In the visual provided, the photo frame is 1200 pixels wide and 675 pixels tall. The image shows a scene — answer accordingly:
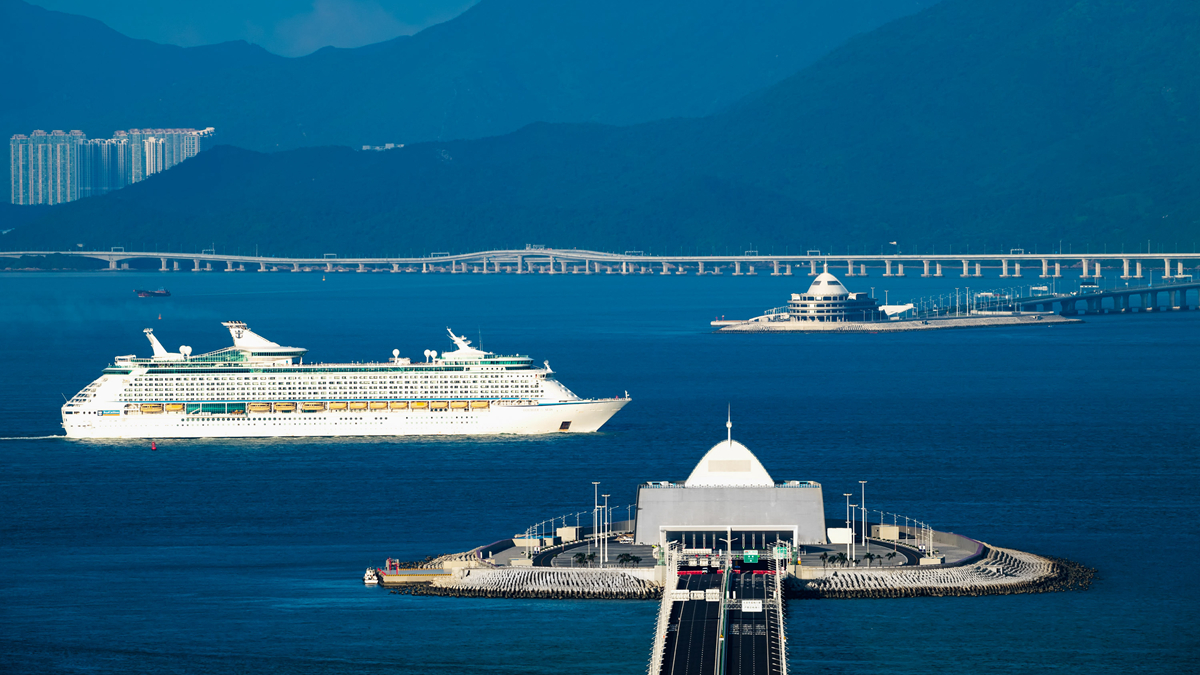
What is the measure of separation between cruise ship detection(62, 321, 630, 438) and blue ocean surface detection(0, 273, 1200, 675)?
1.36 metres

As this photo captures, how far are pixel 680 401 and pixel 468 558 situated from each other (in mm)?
39298

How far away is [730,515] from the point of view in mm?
45188

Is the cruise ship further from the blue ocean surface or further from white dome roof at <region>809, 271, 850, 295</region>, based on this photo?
white dome roof at <region>809, 271, 850, 295</region>

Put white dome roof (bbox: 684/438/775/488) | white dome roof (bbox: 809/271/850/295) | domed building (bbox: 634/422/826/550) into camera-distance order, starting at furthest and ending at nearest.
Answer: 1. white dome roof (bbox: 809/271/850/295)
2. white dome roof (bbox: 684/438/775/488)
3. domed building (bbox: 634/422/826/550)

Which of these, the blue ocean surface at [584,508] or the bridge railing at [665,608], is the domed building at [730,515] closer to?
the bridge railing at [665,608]

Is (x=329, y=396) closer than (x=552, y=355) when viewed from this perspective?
Yes

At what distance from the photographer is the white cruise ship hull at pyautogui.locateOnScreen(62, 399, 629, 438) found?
71.6 metres

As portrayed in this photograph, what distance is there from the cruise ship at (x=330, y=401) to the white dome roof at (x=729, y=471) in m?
24.9

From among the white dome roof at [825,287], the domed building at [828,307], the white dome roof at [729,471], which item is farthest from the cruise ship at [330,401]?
the white dome roof at [825,287]

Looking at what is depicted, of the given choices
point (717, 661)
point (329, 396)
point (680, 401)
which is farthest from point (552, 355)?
point (717, 661)

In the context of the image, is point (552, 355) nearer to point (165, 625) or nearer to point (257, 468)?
point (257, 468)

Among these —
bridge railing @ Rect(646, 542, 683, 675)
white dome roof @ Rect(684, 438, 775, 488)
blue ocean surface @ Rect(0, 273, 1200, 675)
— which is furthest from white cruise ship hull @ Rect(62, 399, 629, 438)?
bridge railing @ Rect(646, 542, 683, 675)

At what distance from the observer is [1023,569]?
145 ft

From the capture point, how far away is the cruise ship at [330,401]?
71625 millimetres
